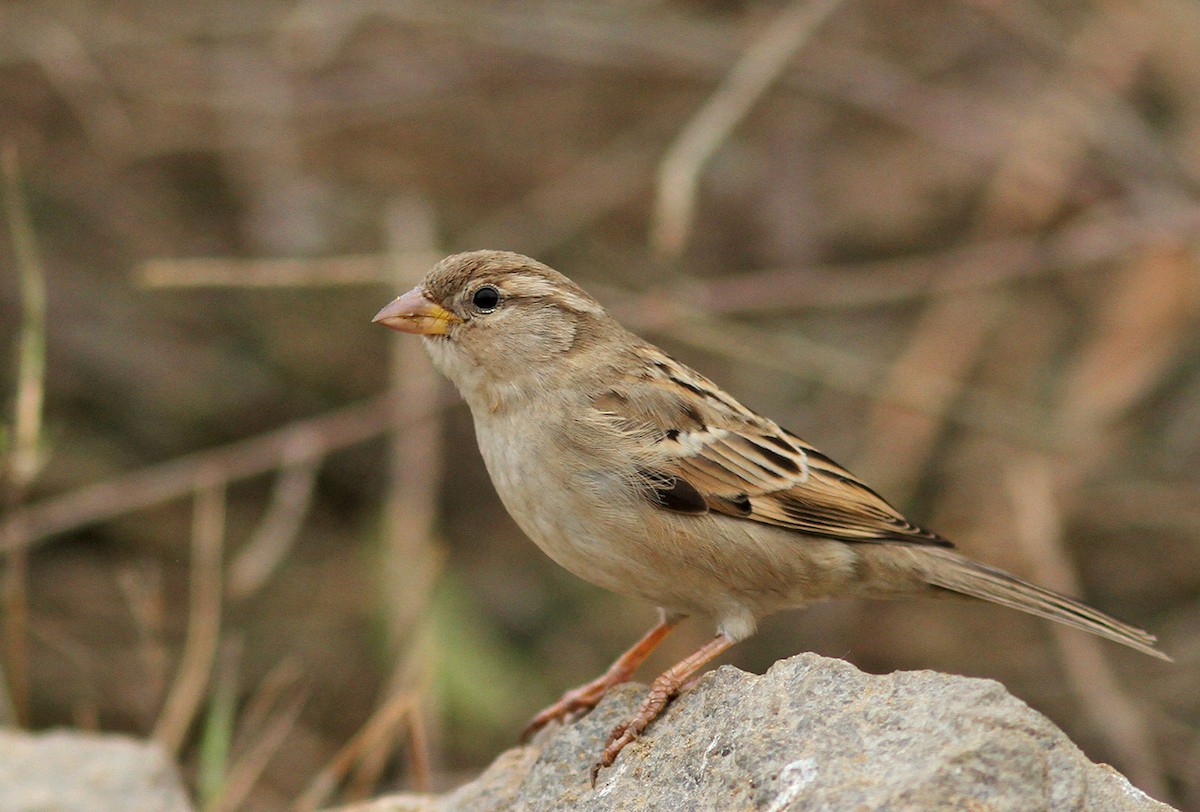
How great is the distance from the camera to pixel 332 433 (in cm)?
582

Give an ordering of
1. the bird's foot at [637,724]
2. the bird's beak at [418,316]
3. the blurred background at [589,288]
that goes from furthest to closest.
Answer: the blurred background at [589,288] → the bird's beak at [418,316] → the bird's foot at [637,724]

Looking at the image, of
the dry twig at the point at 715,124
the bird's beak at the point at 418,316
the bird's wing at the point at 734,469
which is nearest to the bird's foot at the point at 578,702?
the bird's wing at the point at 734,469

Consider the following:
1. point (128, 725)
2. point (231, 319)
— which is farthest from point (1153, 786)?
point (231, 319)

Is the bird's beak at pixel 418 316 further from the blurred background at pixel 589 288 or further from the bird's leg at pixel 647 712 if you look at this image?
the blurred background at pixel 589 288

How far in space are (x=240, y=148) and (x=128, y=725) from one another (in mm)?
3104

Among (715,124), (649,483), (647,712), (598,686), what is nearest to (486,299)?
(649,483)

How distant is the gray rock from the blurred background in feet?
6.11

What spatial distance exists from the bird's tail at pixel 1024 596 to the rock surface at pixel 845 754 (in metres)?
0.86

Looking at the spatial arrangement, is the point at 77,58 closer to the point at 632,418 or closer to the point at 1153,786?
the point at 632,418

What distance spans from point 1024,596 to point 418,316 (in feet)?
5.83

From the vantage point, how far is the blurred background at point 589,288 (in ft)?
20.6

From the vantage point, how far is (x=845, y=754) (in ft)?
8.09

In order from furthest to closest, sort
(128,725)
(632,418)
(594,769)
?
(128,725)
(632,418)
(594,769)

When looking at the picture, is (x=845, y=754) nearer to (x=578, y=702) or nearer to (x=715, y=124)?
(x=578, y=702)
